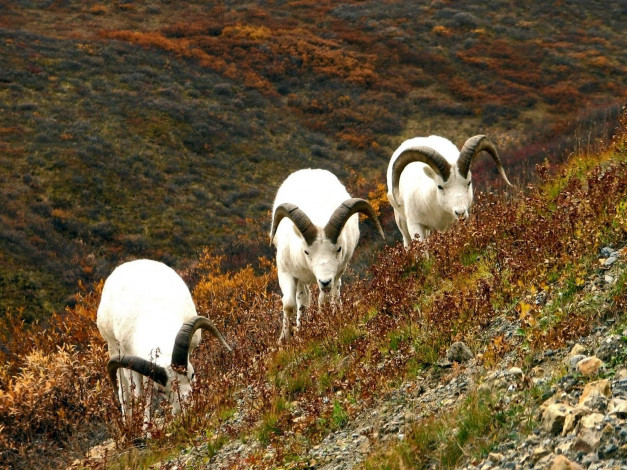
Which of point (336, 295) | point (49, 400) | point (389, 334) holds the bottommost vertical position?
point (49, 400)

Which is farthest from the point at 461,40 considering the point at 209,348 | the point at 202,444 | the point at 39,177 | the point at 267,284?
the point at 202,444

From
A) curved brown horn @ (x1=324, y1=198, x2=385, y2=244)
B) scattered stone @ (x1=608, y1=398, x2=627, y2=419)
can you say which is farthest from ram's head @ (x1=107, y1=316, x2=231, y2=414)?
scattered stone @ (x1=608, y1=398, x2=627, y2=419)

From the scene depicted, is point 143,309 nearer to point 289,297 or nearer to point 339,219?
point 289,297

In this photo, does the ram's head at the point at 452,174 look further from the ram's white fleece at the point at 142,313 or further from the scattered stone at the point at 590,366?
the scattered stone at the point at 590,366

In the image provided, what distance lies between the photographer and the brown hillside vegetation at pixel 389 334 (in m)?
5.09

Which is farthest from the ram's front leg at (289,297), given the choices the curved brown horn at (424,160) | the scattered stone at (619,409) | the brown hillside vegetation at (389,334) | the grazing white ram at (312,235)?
the scattered stone at (619,409)

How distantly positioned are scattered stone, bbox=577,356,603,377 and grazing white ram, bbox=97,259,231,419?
436 centimetres

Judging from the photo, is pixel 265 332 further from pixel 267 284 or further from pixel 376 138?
pixel 376 138

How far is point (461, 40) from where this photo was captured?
38656 mm

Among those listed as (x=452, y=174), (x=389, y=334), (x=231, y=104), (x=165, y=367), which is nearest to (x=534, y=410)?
(x=389, y=334)

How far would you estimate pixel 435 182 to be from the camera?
33.2 ft

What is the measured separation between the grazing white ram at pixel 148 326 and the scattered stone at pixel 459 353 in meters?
3.08

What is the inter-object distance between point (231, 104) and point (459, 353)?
2713 centimetres

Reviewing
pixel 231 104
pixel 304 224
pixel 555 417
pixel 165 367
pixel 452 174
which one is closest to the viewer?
pixel 555 417
